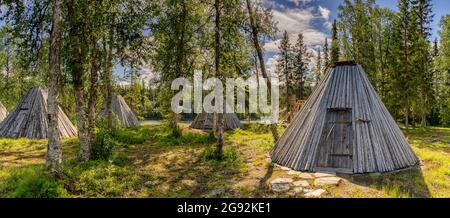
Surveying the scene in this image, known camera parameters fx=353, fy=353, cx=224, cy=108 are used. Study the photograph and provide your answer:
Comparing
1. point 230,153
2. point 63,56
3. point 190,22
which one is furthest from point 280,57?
point 63,56

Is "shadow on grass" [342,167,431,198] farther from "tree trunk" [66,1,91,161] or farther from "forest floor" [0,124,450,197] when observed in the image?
"tree trunk" [66,1,91,161]

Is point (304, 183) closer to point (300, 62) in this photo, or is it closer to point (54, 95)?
point (54, 95)

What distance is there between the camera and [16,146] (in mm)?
19469

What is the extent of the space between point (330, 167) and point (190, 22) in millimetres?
15442

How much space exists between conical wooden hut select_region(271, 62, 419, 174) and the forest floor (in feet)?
1.91

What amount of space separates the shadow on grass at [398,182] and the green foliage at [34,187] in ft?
29.6

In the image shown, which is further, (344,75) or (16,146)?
(16,146)

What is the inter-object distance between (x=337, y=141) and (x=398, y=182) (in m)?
2.44

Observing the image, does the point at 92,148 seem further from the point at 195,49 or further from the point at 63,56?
the point at 195,49

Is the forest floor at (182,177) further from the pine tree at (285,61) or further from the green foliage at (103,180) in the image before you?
the pine tree at (285,61)

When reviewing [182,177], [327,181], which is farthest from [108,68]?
[327,181]

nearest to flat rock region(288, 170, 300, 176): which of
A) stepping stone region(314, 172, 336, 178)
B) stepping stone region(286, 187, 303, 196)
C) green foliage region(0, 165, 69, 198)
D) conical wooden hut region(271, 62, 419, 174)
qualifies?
conical wooden hut region(271, 62, 419, 174)

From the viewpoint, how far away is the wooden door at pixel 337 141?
41.6 feet

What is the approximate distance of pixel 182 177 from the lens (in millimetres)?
13133
